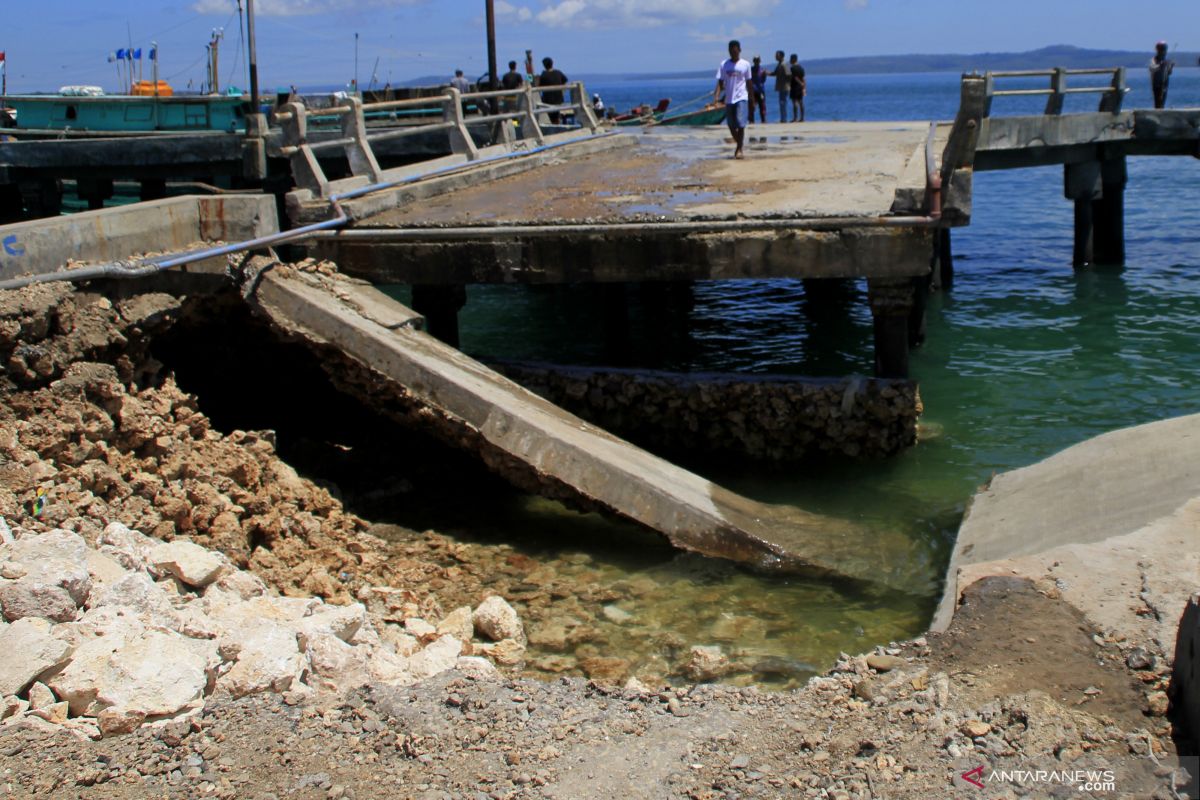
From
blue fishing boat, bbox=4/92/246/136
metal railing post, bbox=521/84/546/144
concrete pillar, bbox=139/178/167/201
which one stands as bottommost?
concrete pillar, bbox=139/178/167/201

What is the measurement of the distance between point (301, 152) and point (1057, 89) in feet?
42.4

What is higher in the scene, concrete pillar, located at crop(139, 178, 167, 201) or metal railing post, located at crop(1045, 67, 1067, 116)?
metal railing post, located at crop(1045, 67, 1067, 116)

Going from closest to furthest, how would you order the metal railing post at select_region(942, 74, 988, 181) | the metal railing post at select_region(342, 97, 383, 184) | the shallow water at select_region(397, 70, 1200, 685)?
the shallow water at select_region(397, 70, 1200, 685), the metal railing post at select_region(942, 74, 988, 181), the metal railing post at select_region(342, 97, 383, 184)

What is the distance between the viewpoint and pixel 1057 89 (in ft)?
62.4

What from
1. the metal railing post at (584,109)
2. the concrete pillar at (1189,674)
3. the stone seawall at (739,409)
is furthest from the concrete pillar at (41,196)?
the concrete pillar at (1189,674)

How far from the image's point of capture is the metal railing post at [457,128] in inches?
585

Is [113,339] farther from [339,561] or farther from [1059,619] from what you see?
[1059,619]

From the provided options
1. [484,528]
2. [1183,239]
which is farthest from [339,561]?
[1183,239]

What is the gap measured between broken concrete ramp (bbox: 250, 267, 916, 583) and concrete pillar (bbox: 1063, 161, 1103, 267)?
14.3m

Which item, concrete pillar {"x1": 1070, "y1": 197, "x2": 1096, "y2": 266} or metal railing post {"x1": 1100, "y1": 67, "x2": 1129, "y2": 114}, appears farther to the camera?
concrete pillar {"x1": 1070, "y1": 197, "x2": 1096, "y2": 266}

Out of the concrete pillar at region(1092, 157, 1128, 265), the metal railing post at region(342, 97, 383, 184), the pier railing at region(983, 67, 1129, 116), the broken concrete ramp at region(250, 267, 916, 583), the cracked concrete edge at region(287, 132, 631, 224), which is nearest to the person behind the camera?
the broken concrete ramp at region(250, 267, 916, 583)

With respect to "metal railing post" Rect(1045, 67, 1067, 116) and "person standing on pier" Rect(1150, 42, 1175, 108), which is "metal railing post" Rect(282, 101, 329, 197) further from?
"person standing on pier" Rect(1150, 42, 1175, 108)

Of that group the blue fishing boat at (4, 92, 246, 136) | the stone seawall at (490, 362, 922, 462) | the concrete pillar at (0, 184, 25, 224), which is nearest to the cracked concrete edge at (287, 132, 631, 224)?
the stone seawall at (490, 362, 922, 462)

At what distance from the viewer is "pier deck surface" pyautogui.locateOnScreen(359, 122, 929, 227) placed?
433 inches
